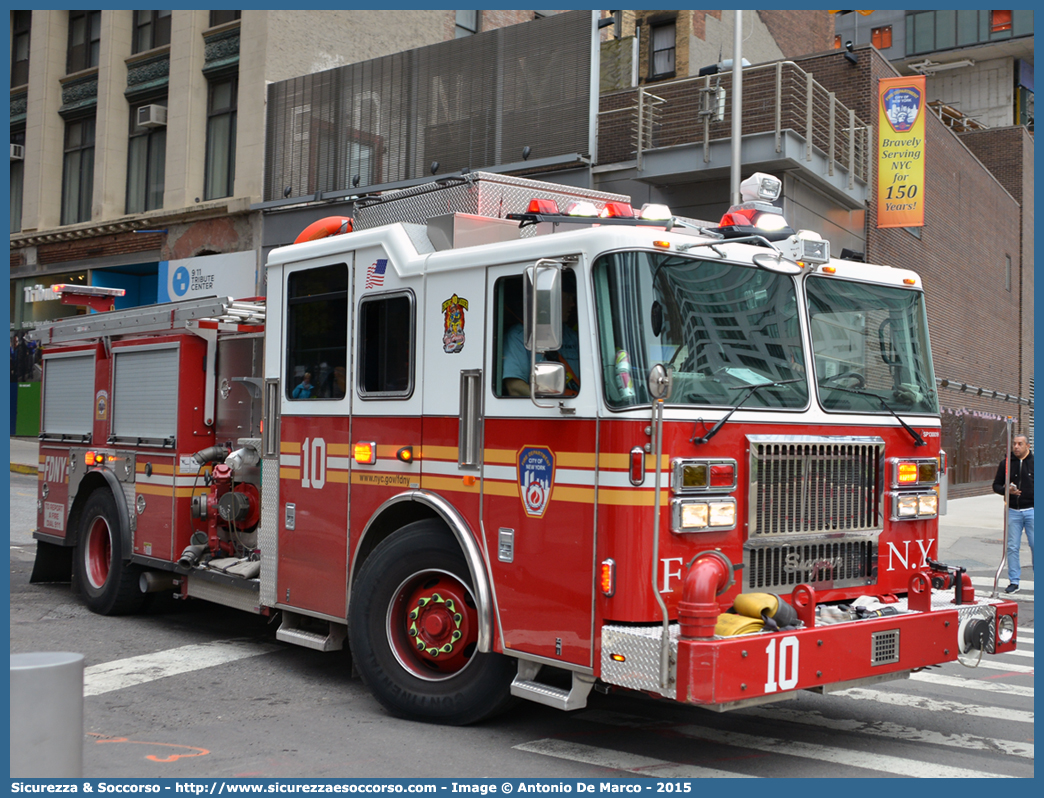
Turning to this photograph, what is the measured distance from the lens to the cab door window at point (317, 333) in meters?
6.91

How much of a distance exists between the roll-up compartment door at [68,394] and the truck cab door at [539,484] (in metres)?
5.50

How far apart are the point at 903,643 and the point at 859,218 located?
17.0 meters

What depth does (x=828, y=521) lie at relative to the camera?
19.0ft

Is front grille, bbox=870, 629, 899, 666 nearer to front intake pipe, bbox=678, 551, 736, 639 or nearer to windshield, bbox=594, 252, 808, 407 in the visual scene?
front intake pipe, bbox=678, 551, 736, 639

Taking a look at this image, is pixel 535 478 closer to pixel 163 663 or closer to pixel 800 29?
pixel 163 663

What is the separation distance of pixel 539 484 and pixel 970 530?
52.1 ft

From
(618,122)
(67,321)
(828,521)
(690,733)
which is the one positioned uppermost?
(618,122)

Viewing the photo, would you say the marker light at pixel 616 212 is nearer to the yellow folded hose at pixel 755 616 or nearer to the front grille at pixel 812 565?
the front grille at pixel 812 565

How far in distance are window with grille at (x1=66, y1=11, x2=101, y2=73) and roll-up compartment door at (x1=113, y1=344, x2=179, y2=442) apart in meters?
23.2

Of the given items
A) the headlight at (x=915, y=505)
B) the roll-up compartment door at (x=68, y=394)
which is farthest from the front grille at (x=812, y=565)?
the roll-up compartment door at (x=68, y=394)

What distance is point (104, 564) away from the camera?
9734mm

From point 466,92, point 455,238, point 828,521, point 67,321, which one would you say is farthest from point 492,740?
point 466,92

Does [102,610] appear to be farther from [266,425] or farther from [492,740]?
[492,740]

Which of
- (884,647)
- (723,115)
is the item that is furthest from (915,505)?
(723,115)
